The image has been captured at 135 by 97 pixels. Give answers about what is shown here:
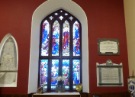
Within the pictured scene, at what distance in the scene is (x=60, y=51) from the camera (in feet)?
15.8

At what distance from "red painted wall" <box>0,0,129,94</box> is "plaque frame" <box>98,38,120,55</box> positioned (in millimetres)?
80

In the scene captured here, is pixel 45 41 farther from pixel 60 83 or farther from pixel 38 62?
pixel 60 83

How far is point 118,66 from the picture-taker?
4.21m

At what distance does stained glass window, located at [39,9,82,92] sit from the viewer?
4.67m

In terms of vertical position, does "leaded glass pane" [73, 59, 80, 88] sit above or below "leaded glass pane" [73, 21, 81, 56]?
below

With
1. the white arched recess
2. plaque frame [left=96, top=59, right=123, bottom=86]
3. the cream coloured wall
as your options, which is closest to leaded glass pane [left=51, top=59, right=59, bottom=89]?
the white arched recess

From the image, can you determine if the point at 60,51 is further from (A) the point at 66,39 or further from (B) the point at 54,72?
(B) the point at 54,72

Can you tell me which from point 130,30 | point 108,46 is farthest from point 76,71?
point 130,30

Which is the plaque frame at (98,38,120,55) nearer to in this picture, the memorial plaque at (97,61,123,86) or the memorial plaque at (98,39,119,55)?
the memorial plaque at (98,39,119,55)

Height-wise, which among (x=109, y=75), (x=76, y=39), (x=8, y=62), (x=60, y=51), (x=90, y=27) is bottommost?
(x=109, y=75)

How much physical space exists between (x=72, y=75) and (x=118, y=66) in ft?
3.78

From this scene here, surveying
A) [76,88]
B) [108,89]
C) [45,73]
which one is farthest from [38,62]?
[108,89]

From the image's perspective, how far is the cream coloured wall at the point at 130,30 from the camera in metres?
3.99

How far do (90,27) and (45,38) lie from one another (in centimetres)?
123
